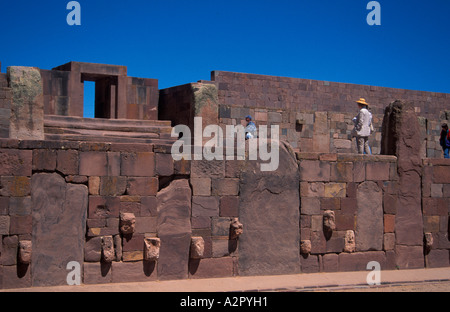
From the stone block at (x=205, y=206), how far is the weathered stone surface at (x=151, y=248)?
0.80 meters

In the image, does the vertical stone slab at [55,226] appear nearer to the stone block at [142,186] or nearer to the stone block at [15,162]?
the stone block at [15,162]

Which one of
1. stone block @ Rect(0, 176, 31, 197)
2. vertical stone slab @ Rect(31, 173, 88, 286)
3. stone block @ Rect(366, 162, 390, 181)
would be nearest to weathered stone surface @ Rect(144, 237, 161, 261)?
vertical stone slab @ Rect(31, 173, 88, 286)

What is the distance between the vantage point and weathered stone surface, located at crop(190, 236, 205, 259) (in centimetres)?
1003

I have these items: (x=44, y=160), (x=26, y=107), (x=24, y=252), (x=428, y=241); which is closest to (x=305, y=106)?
(x=428, y=241)

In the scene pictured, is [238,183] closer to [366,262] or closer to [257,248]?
[257,248]

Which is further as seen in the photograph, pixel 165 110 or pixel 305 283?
pixel 165 110

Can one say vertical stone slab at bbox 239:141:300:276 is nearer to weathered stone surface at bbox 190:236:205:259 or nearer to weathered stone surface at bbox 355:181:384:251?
weathered stone surface at bbox 190:236:205:259

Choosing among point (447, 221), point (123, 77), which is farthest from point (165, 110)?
point (447, 221)

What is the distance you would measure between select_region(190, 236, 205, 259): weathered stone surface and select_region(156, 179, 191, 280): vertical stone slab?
0.08 meters

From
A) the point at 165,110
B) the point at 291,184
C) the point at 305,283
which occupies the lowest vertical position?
the point at 305,283

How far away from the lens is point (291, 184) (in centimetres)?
1090

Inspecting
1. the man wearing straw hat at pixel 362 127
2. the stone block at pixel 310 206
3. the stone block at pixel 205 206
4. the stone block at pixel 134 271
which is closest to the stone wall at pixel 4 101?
the stone block at pixel 134 271

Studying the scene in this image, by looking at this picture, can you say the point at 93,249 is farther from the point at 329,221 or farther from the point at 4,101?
Result: the point at 329,221
